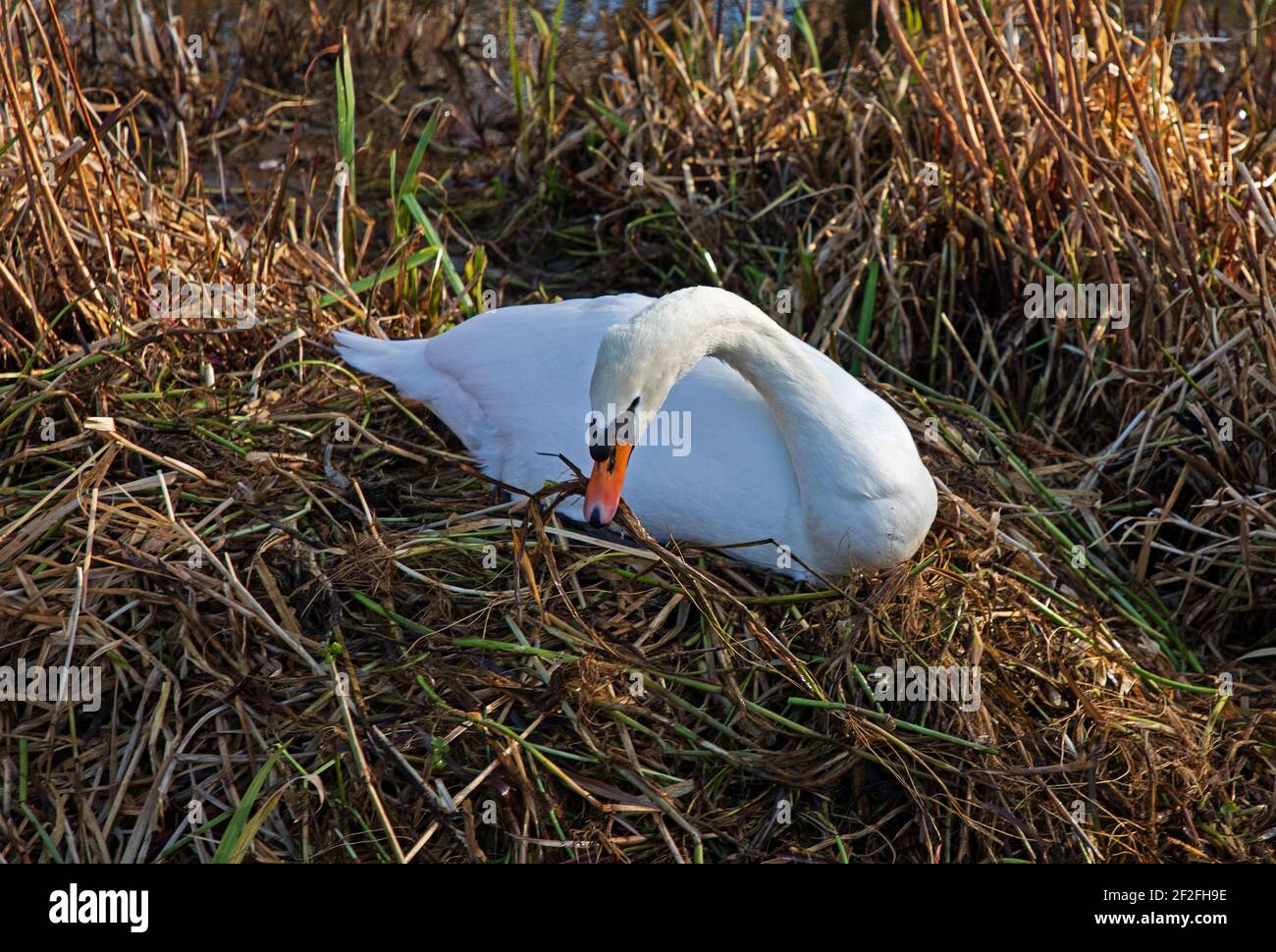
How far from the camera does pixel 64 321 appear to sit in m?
4.48

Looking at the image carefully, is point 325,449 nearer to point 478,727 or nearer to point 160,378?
point 160,378

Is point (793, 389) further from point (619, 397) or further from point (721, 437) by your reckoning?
point (619, 397)

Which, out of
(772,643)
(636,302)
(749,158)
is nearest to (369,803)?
(772,643)

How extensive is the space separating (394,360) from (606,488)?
1517mm

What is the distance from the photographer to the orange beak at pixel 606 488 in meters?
3.19

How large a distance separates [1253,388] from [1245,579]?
65 centimetres

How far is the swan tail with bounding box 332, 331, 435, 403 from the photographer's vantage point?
173 inches

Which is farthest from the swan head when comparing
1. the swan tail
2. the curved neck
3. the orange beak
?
the swan tail

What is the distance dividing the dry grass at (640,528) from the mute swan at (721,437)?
0.44ft

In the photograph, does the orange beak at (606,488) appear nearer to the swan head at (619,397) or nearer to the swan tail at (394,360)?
the swan head at (619,397)

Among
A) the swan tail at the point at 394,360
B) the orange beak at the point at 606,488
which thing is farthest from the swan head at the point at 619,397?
the swan tail at the point at 394,360

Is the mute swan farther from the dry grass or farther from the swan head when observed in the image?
the dry grass

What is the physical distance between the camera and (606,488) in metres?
3.21

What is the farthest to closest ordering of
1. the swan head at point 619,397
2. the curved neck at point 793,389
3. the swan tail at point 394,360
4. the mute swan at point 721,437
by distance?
1. the swan tail at point 394,360
2. the curved neck at point 793,389
3. the mute swan at point 721,437
4. the swan head at point 619,397
